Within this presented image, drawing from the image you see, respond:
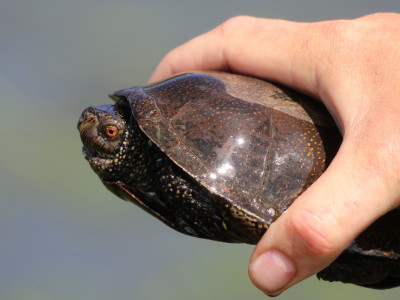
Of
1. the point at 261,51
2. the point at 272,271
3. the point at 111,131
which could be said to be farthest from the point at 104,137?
the point at 272,271

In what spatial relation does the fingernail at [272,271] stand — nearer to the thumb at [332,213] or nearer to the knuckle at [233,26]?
the thumb at [332,213]

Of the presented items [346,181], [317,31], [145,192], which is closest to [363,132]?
[346,181]

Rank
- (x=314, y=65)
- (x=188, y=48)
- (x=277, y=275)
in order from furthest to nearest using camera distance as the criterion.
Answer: (x=188, y=48) → (x=314, y=65) → (x=277, y=275)

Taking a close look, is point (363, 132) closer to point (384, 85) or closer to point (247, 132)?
point (384, 85)

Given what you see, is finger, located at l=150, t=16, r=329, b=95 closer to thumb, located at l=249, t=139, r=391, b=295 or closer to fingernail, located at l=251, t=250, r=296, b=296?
thumb, located at l=249, t=139, r=391, b=295

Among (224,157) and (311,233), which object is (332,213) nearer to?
(311,233)

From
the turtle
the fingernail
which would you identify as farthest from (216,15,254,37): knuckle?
the fingernail
